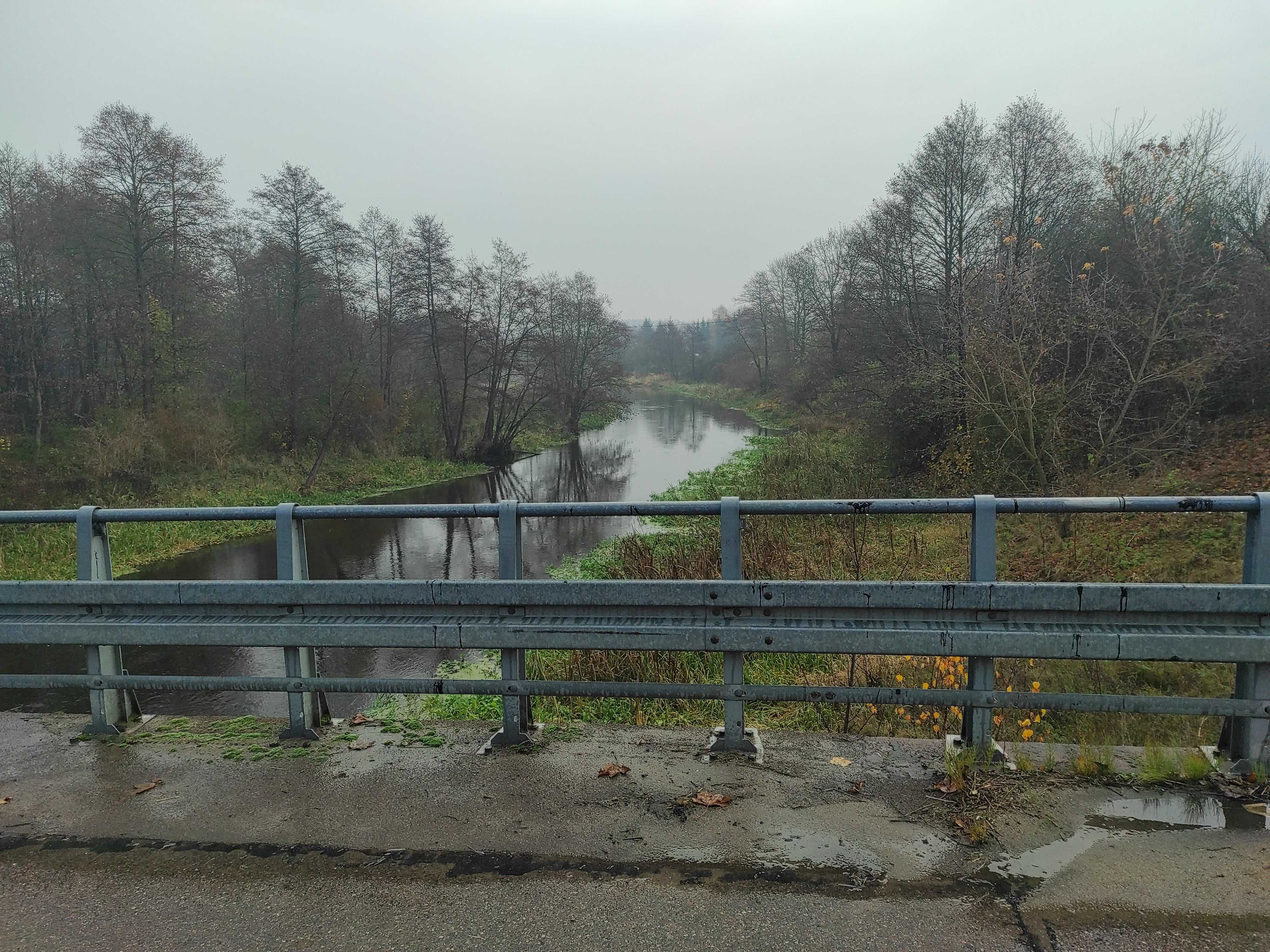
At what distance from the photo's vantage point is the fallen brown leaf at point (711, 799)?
312 cm

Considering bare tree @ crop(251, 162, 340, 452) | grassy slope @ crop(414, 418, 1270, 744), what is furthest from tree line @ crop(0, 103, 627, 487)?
grassy slope @ crop(414, 418, 1270, 744)

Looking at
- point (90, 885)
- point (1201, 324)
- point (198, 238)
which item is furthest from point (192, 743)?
point (198, 238)

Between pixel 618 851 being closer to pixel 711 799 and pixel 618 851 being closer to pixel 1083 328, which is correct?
pixel 711 799

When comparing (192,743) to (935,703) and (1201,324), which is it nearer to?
(935,703)

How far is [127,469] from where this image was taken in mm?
23781

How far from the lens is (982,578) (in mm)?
3316

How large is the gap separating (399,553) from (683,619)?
15205mm

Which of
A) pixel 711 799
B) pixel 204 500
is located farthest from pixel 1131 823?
pixel 204 500

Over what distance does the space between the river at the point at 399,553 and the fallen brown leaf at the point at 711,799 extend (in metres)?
4.35

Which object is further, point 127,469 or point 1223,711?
point 127,469

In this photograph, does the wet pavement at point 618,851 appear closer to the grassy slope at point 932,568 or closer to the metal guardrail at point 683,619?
the metal guardrail at point 683,619

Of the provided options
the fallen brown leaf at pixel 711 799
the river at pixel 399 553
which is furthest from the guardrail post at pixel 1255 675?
the river at pixel 399 553

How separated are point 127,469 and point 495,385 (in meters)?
17.3

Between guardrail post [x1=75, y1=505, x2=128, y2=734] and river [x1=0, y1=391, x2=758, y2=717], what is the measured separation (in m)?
2.15
